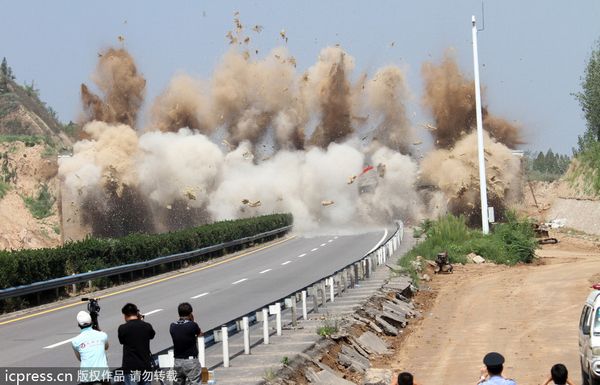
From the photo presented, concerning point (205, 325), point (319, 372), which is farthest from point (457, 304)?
point (319, 372)

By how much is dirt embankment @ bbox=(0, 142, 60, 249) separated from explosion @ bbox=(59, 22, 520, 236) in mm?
11760

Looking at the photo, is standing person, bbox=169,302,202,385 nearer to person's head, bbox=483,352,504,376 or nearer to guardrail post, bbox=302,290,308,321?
person's head, bbox=483,352,504,376

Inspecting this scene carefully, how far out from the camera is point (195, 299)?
1097 inches

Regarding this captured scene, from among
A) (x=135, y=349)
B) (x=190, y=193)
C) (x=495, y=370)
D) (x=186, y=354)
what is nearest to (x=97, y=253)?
(x=186, y=354)

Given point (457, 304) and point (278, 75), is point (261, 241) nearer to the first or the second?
point (278, 75)

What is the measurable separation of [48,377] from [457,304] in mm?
16438

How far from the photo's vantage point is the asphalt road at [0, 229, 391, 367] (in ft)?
62.1

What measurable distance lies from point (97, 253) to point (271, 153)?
41138 millimetres

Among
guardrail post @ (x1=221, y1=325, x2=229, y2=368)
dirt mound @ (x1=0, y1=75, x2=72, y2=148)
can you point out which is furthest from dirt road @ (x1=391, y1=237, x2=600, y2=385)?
dirt mound @ (x1=0, y1=75, x2=72, y2=148)

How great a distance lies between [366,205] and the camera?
239 feet

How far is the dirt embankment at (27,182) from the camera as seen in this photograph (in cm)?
7981

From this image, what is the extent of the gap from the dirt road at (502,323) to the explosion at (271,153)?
29207mm

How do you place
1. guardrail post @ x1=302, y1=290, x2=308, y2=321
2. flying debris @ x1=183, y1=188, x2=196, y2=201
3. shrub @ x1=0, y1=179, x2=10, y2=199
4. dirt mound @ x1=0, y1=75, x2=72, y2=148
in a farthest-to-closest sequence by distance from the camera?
dirt mound @ x1=0, y1=75, x2=72, y2=148, shrub @ x1=0, y1=179, x2=10, y2=199, flying debris @ x1=183, y1=188, x2=196, y2=201, guardrail post @ x1=302, y1=290, x2=308, y2=321

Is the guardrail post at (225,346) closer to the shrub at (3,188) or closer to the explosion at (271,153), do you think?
the explosion at (271,153)
